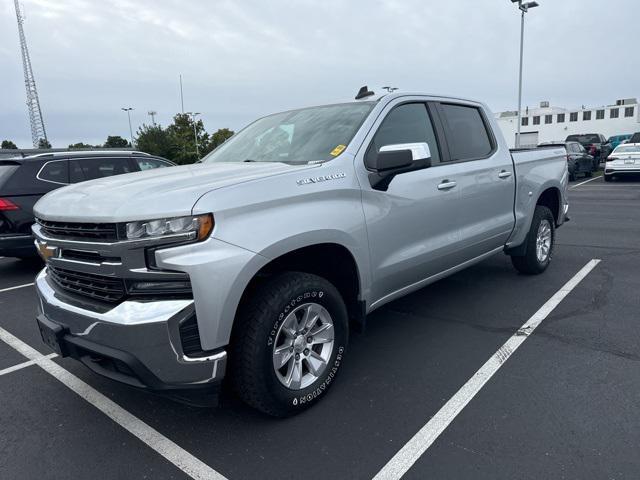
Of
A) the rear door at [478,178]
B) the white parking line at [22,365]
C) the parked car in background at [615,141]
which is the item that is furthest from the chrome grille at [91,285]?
the parked car in background at [615,141]

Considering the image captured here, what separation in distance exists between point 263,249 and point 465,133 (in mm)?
2713

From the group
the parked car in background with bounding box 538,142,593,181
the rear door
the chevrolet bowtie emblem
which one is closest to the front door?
the rear door

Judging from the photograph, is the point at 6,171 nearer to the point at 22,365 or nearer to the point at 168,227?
the point at 22,365

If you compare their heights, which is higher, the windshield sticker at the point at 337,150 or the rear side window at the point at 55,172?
Result: the windshield sticker at the point at 337,150

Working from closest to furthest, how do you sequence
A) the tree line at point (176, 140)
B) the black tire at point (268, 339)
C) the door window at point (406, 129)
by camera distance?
the black tire at point (268, 339) → the door window at point (406, 129) → the tree line at point (176, 140)

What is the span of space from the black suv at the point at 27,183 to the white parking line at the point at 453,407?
5793 mm

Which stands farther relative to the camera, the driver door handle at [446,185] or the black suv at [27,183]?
the black suv at [27,183]

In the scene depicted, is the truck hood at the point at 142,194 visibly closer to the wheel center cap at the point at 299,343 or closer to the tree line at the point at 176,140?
the wheel center cap at the point at 299,343

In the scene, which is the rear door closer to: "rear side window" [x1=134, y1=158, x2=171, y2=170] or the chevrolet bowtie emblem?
the chevrolet bowtie emblem

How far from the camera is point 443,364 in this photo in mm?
3545

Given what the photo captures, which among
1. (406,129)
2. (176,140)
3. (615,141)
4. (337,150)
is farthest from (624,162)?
(176,140)

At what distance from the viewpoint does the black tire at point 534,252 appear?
17.5 feet

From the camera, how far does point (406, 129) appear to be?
377 cm

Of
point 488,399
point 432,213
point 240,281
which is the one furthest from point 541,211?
point 240,281
